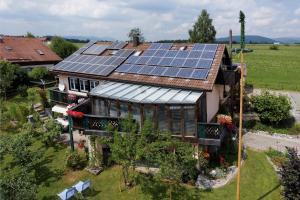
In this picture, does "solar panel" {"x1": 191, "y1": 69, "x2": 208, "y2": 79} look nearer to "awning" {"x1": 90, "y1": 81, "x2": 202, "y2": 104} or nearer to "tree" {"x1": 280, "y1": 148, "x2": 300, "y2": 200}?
"awning" {"x1": 90, "y1": 81, "x2": 202, "y2": 104}

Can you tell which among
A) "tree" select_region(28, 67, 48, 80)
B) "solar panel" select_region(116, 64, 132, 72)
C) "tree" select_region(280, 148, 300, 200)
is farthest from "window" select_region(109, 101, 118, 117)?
"tree" select_region(28, 67, 48, 80)

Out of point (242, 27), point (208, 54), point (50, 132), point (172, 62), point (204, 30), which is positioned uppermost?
point (204, 30)

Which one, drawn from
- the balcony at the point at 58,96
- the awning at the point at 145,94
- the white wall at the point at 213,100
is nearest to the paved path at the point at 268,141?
the white wall at the point at 213,100

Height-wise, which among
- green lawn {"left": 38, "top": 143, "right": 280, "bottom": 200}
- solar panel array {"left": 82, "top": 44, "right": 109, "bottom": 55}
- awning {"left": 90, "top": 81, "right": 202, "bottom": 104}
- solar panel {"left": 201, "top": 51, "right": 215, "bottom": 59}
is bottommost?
green lawn {"left": 38, "top": 143, "right": 280, "bottom": 200}

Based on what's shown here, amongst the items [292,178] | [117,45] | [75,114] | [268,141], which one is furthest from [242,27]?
[117,45]

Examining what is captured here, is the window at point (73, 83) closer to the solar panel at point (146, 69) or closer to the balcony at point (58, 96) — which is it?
the balcony at point (58, 96)

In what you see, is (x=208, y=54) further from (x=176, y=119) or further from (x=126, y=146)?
(x=126, y=146)
